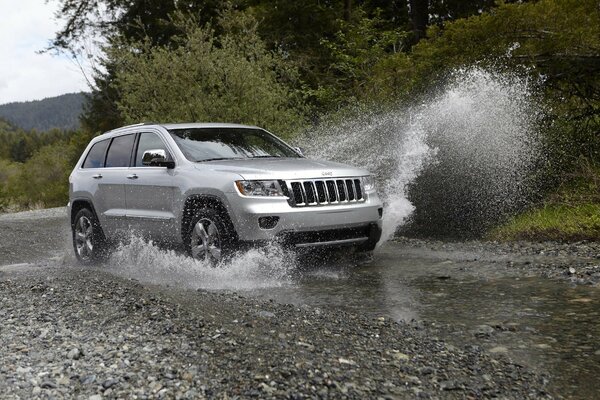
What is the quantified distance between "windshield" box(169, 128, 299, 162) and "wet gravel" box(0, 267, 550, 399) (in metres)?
2.51

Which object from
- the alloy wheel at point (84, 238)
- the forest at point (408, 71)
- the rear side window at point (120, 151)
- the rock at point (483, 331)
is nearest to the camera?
the rock at point (483, 331)

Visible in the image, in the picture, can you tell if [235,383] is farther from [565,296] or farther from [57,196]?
[57,196]

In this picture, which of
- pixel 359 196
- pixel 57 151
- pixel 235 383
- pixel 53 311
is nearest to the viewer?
pixel 235 383

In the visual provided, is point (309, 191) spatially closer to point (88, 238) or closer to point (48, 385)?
point (48, 385)

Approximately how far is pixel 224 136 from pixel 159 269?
71.6 inches

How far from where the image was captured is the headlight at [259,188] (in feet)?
23.2

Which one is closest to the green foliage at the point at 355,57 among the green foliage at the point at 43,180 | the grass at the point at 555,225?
the grass at the point at 555,225

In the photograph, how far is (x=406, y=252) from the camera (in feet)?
31.4

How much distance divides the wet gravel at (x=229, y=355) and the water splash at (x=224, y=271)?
113cm

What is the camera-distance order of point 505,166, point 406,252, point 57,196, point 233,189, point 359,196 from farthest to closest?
point 57,196 < point 505,166 < point 406,252 < point 359,196 < point 233,189

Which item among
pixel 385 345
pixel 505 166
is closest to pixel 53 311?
pixel 385 345

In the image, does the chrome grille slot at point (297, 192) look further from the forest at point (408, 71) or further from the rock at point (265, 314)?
the forest at point (408, 71)

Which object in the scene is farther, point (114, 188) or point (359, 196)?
point (114, 188)

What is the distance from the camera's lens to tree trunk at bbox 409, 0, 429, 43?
78.5 ft
